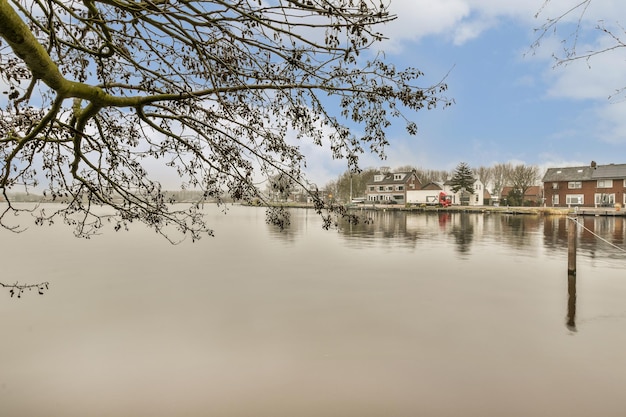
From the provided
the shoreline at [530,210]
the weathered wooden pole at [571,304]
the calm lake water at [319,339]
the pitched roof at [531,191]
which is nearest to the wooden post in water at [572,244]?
the weathered wooden pole at [571,304]

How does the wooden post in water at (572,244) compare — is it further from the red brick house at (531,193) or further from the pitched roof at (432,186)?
the red brick house at (531,193)

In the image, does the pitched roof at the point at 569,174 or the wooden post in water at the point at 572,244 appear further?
the pitched roof at the point at 569,174

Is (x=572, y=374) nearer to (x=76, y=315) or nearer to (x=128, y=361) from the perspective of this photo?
(x=128, y=361)

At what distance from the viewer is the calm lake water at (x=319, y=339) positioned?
849 centimetres

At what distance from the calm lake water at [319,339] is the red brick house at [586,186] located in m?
50.9

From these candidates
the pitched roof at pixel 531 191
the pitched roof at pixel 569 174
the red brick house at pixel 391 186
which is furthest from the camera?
the pitched roof at pixel 531 191

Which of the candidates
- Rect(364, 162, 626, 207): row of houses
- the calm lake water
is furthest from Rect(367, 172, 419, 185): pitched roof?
the calm lake water

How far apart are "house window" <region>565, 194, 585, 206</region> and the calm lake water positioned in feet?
172

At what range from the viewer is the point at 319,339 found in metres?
11.8

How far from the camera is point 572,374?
30.9 feet

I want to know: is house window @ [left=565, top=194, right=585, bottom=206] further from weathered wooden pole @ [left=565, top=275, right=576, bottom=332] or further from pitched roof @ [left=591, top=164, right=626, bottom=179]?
weathered wooden pole @ [left=565, top=275, right=576, bottom=332]

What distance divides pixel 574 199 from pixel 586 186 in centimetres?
298

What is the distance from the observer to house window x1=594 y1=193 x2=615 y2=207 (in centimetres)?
6456

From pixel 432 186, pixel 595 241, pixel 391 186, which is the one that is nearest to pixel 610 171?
pixel 432 186
